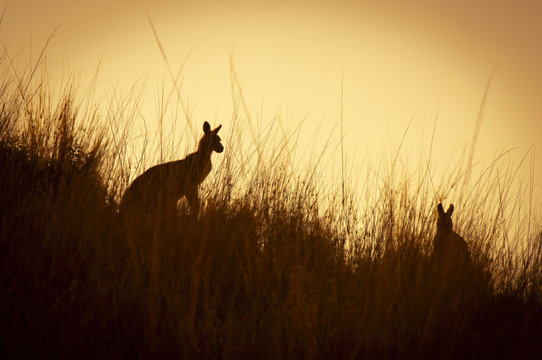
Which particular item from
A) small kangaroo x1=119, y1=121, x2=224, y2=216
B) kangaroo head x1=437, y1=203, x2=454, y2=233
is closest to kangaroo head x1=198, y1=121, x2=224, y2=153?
small kangaroo x1=119, y1=121, x2=224, y2=216

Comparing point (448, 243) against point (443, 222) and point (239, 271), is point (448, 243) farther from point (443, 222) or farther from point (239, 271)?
point (239, 271)

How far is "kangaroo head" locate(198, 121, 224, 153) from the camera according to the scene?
4.31m

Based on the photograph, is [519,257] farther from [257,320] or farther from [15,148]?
[15,148]

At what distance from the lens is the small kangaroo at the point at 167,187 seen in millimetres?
3273

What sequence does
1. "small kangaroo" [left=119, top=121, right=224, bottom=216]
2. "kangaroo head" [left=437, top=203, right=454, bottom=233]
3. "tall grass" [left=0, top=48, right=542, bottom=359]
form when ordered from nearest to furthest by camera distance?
"tall grass" [left=0, top=48, right=542, bottom=359] → "small kangaroo" [left=119, top=121, right=224, bottom=216] → "kangaroo head" [left=437, top=203, right=454, bottom=233]

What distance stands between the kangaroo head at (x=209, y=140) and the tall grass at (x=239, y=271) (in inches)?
23.2

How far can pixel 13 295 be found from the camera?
2340mm

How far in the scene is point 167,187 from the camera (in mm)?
3297

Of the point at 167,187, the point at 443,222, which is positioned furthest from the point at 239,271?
the point at 443,222

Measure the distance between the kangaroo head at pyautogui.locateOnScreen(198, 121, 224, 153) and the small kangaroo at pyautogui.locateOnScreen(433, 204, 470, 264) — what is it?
5.82ft

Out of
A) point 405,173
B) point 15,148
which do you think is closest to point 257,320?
point 405,173

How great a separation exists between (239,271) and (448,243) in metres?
A: 1.34

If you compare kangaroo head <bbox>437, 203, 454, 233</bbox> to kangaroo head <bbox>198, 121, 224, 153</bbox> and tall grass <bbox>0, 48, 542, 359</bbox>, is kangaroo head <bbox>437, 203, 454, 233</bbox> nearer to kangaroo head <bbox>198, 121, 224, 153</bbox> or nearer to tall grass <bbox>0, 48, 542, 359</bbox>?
tall grass <bbox>0, 48, 542, 359</bbox>

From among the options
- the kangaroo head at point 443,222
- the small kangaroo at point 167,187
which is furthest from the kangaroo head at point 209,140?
the kangaroo head at point 443,222
